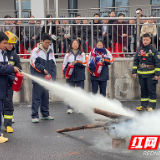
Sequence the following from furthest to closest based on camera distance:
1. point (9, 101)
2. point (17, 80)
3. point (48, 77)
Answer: point (48, 77), point (9, 101), point (17, 80)

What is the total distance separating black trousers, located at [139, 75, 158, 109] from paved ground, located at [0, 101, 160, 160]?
6.41 ft

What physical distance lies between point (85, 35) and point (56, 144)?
510 centimetres

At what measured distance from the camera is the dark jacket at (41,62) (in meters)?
6.98

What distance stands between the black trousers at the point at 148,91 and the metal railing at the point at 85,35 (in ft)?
6.01

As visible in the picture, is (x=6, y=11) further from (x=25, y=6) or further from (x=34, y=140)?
(x=34, y=140)

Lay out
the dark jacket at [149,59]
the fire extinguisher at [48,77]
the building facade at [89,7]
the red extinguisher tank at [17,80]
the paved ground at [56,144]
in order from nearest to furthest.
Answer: the paved ground at [56,144]
the red extinguisher tank at [17,80]
the fire extinguisher at [48,77]
the dark jacket at [149,59]
the building facade at [89,7]

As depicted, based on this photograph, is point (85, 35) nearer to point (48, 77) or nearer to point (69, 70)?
point (69, 70)

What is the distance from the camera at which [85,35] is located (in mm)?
9719

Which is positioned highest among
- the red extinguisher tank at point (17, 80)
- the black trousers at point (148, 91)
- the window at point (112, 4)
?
the window at point (112, 4)

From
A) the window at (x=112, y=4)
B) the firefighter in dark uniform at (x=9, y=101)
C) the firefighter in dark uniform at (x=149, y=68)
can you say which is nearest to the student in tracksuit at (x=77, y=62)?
the firefighter in dark uniform at (x=149, y=68)

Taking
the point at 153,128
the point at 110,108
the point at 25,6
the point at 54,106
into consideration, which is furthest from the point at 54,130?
the point at 25,6

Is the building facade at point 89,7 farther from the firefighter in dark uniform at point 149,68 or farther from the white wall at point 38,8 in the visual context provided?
the firefighter in dark uniform at point 149,68

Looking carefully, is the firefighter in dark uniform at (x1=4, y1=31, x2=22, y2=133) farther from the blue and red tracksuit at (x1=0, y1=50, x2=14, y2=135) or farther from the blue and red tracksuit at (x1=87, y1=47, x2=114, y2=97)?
the blue and red tracksuit at (x1=87, y1=47, x2=114, y2=97)

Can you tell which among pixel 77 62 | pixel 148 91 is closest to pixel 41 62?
pixel 77 62
